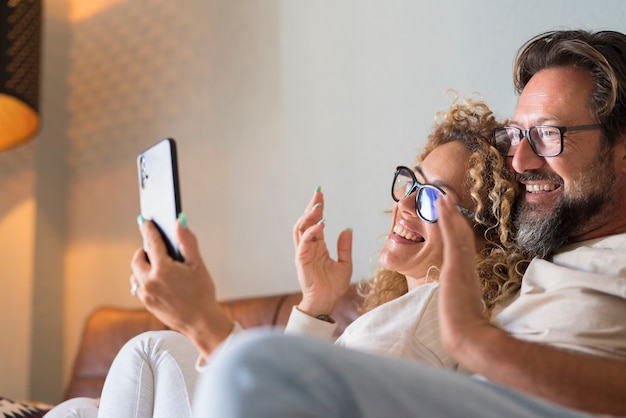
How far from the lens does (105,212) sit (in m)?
3.16

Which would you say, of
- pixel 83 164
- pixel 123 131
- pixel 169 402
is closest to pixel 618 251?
pixel 169 402

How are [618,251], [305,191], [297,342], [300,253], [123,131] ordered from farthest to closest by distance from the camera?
[123,131] < [305,191] < [300,253] < [618,251] < [297,342]

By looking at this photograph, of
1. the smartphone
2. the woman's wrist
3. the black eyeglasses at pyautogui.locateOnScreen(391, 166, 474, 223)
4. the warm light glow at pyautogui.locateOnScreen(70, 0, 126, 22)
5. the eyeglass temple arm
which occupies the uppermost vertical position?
the warm light glow at pyautogui.locateOnScreen(70, 0, 126, 22)

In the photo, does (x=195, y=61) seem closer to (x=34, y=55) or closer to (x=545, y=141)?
(x=34, y=55)

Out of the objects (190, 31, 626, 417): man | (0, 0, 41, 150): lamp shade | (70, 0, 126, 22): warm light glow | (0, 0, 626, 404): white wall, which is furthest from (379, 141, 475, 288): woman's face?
(70, 0, 126, 22): warm light glow

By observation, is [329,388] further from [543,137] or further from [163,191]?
[543,137]

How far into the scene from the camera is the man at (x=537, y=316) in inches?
30.4

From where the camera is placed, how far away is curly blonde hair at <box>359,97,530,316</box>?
1.50 m

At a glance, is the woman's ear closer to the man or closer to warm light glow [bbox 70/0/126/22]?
the man

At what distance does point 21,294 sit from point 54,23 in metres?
1.15

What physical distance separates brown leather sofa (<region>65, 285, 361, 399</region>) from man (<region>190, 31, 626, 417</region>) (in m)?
0.93

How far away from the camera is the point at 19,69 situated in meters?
2.63

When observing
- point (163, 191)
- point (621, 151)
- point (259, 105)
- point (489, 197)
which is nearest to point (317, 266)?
point (489, 197)

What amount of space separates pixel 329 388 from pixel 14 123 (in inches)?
91.2
